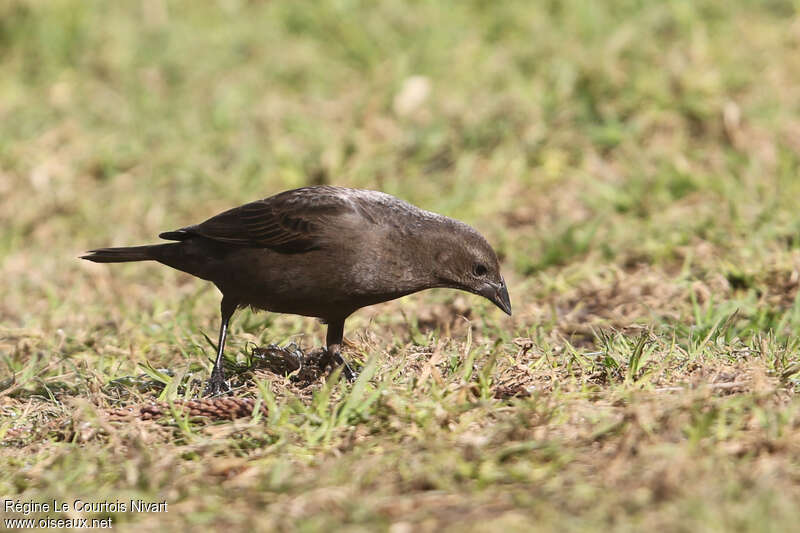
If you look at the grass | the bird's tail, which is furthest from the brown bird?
the bird's tail

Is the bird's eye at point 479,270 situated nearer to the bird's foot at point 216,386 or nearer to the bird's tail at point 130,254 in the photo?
the bird's foot at point 216,386

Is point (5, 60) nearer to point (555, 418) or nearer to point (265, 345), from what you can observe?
point (265, 345)

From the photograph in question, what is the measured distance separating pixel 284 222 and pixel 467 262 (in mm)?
907

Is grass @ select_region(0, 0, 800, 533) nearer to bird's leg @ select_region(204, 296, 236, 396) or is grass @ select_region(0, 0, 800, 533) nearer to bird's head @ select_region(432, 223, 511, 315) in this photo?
bird's leg @ select_region(204, 296, 236, 396)

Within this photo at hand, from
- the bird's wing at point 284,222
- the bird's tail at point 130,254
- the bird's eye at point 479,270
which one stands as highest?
the bird's wing at point 284,222

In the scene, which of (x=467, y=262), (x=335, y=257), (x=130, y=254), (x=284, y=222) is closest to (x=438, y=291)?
(x=467, y=262)

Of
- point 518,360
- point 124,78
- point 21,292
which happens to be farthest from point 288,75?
point 518,360

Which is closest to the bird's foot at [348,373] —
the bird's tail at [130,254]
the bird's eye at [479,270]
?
the bird's eye at [479,270]

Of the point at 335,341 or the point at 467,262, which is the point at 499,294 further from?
the point at 335,341

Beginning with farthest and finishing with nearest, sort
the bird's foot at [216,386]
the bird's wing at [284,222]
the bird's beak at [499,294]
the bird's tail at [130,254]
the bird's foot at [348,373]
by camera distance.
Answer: the bird's tail at [130,254] → the bird's beak at [499,294] → the bird's wing at [284,222] → the bird's foot at [348,373] → the bird's foot at [216,386]

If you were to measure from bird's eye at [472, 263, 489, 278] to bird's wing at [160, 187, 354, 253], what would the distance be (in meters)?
0.66

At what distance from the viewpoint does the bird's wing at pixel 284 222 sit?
4.96m

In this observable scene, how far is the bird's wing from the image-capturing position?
195 inches

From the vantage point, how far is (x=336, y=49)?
32.4 feet
